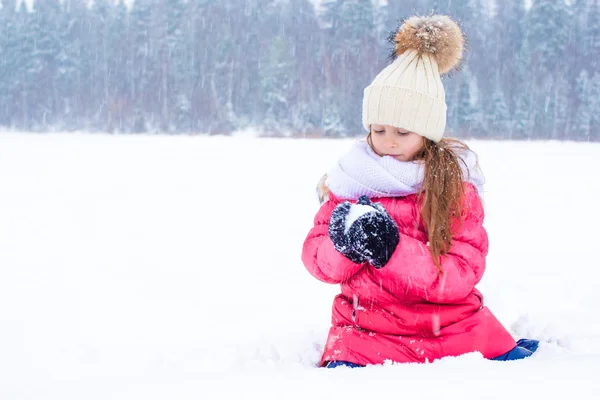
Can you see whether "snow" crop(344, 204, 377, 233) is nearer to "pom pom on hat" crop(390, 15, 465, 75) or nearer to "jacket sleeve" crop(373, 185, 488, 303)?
"jacket sleeve" crop(373, 185, 488, 303)

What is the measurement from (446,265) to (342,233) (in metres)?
0.44

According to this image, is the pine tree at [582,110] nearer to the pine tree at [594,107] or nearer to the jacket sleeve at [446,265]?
the pine tree at [594,107]

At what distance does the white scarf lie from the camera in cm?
212

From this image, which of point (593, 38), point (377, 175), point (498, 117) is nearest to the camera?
point (377, 175)

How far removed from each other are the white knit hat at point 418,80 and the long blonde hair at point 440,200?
170mm

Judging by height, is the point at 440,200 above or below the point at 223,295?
above

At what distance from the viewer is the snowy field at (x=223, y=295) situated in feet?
4.81

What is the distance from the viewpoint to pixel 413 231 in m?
2.16

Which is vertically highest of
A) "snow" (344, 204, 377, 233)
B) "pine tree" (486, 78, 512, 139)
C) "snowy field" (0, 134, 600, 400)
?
"snow" (344, 204, 377, 233)

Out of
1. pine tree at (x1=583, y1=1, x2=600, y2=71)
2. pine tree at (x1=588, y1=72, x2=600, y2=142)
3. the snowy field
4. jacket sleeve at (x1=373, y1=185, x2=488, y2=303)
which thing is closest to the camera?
the snowy field

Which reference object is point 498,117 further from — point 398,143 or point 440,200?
point 440,200

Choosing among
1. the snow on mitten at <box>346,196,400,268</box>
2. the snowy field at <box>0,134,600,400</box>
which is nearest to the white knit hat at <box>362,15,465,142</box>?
the snow on mitten at <box>346,196,400,268</box>

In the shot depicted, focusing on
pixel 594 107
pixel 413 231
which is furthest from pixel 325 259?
pixel 594 107

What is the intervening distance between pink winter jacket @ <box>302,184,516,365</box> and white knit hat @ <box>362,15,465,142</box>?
31cm
